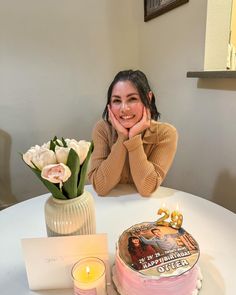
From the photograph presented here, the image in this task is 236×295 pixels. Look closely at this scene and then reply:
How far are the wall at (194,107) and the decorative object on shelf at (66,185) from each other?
85cm

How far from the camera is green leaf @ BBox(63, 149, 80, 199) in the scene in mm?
657

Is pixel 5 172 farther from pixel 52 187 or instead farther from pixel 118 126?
pixel 52 187

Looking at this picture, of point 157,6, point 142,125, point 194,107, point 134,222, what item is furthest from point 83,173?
point 157,6

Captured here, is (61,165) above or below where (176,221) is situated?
above

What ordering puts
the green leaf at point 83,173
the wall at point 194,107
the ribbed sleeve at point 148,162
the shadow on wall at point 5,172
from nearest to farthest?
the green leaf at point 83,173 < the ribbed sleeve at point 148,162 < the wall at point 194,107 < the shadow on wall at point 5,172

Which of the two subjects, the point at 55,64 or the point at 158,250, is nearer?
the point at 158,250

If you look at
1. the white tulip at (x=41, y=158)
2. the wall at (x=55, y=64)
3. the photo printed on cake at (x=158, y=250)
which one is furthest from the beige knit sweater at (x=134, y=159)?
the wall at (x=55, y=64)

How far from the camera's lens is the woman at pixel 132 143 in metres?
1.14

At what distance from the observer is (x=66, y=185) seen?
27.0 inches

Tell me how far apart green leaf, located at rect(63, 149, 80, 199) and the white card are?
114mm

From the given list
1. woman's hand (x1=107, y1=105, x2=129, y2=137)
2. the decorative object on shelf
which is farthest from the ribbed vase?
woman's hand (x1=107, y1=105, x2=129, y2=137)

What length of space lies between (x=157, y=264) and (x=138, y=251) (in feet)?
0.20

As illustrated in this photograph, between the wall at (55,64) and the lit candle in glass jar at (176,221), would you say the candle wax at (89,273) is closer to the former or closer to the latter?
the lit candle in glass jar at (176,221)

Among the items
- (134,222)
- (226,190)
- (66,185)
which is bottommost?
(226,190)
